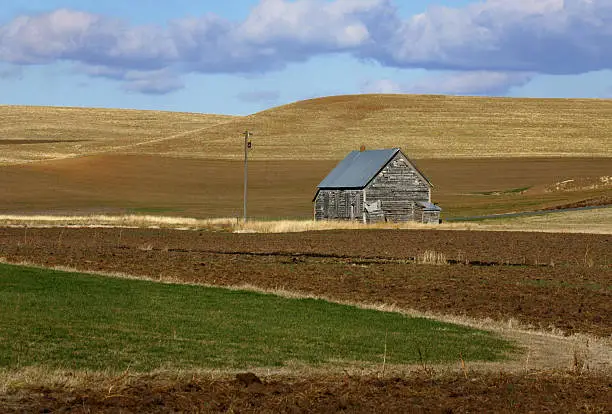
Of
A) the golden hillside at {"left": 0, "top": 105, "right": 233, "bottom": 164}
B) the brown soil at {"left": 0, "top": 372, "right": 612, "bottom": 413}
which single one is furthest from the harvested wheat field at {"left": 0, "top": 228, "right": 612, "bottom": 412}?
the golden hillside at {"left": 0, "top": 105, "right": 233, "bottom": 164}

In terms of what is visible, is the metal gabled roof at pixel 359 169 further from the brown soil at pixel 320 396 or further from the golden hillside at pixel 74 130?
the brown soil at pixel 320 396

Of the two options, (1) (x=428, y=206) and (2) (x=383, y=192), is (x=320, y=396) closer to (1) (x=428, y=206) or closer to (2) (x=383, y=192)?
(2) (x=383, y=192)

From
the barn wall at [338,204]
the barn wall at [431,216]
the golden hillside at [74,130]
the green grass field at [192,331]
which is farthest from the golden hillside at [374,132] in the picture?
the green grass field at [192,331]

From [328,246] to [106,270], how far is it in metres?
20.8

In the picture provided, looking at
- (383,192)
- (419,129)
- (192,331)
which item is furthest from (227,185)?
(192,331)

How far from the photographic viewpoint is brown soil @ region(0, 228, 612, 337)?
30219 millimetres

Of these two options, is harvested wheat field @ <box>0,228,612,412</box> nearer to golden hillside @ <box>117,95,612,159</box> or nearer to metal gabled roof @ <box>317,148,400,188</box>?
metal gabled roof @ <box>317,148,400,188</box>

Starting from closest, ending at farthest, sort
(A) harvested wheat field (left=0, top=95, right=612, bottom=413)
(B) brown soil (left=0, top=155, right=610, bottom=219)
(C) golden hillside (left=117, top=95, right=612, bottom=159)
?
(A) harvested wheat field (left=0, top=95, right=612, bottom=413)
(B) brown soil (left=0, top=155, right=610, bottom=219)
(C) golden hillside (left=117, top=95, right=612, bottom=159)

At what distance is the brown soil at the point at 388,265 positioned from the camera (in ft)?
99.1

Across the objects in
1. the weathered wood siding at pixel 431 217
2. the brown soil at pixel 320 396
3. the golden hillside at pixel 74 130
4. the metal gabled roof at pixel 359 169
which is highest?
the golden hillside at pixel 74 130

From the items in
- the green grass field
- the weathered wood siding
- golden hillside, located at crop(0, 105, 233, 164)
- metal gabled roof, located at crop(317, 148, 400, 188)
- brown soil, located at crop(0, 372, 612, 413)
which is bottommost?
the weathered wood siding

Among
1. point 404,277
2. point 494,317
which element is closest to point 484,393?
point 494,317

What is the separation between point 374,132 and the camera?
5404 inches

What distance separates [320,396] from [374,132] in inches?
4850
